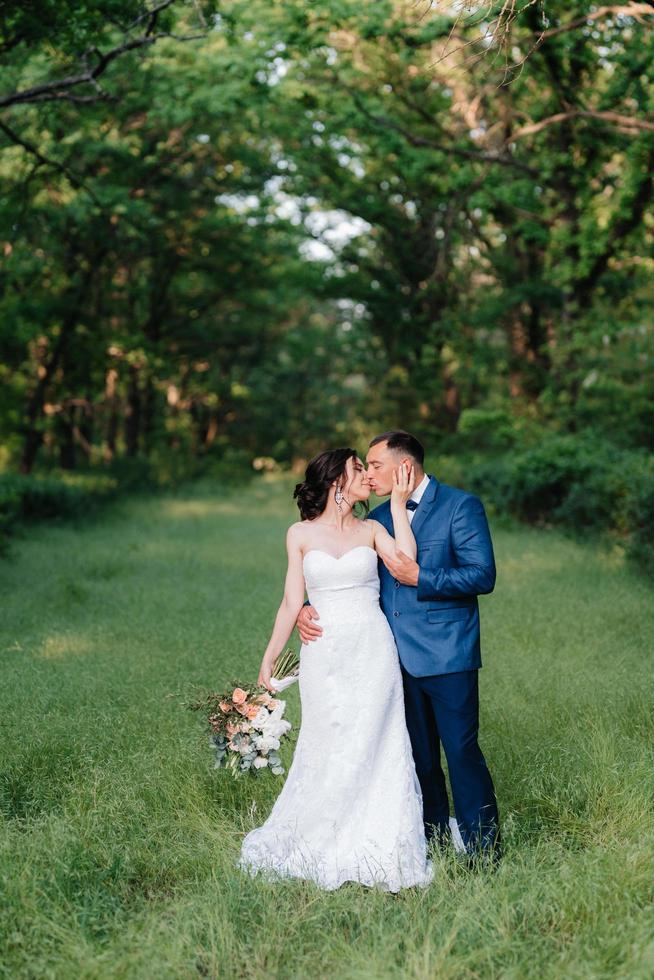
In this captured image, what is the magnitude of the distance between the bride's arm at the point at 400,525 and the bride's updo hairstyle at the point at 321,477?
355 millimetres

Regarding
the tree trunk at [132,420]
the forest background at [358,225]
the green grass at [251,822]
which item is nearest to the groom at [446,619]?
the green grass at [251,822]

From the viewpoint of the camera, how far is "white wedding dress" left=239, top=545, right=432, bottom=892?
4598 millimetres

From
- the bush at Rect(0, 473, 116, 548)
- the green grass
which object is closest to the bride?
the green grass

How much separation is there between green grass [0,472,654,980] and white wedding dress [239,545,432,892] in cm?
25

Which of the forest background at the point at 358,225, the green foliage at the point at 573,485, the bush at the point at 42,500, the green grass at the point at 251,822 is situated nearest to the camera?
the green grass at the point at 251,822

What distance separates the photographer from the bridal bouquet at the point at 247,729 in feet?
16.2

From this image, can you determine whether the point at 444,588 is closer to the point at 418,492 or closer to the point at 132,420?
the point at 418,492

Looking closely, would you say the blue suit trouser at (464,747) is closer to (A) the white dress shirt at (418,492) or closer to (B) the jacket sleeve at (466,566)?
(B) the jacket sleeve at (466,566)

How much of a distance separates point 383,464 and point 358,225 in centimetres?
2662

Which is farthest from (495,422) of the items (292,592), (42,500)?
(292,592)

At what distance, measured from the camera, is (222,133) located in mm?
25219

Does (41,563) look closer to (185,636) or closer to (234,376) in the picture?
(185,636)

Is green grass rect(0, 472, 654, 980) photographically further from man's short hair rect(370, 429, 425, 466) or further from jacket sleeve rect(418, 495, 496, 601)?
man's short hair rect(370, 429, 425, 466)

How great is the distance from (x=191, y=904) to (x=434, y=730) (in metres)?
1.55
